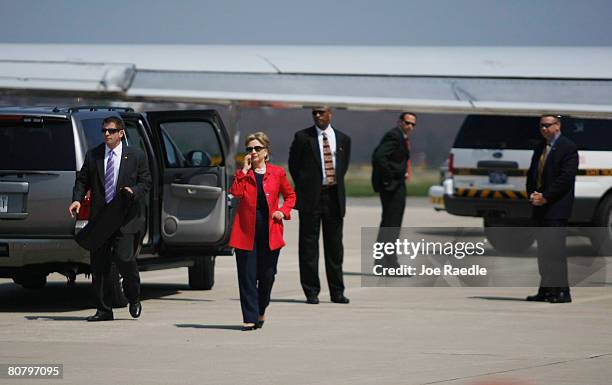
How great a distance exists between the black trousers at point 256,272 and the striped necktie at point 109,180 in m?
1.34

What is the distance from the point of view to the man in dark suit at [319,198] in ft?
44.3

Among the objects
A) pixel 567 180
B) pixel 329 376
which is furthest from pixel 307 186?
pixel 329 376

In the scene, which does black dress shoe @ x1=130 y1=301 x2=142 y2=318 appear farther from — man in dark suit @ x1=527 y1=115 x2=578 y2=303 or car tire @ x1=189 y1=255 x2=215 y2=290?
man in dark suit @ x1=527 y1=115 x2=578 y2=303

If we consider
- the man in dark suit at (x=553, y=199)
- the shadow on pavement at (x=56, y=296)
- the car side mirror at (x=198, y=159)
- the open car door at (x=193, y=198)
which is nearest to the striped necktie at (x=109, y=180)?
the shadow on pavement at (x=56, y=296)

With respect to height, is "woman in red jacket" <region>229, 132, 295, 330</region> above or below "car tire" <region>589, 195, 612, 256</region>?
above

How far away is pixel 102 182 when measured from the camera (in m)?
11.9

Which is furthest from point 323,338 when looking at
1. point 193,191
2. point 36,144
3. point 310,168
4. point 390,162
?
point 390,162

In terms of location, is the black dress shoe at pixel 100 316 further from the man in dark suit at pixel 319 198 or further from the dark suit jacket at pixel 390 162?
the dark suit jacket at pixel 390 162

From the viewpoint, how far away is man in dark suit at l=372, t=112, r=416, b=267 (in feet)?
52.8

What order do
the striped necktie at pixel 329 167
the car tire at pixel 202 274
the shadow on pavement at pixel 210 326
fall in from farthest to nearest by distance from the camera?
the car tire at pixel 202 274
the striped necktie at pixel 329 167
the shadow on pavement at pixel 210 326

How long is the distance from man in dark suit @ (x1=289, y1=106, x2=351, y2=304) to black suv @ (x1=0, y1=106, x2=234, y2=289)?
30.2 inches

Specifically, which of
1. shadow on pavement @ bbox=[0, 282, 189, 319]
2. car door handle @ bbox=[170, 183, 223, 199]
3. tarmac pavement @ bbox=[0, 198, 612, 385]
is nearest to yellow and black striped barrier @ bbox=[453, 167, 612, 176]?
tarmac pavement @ bbox=[0, 198, 612, 385]

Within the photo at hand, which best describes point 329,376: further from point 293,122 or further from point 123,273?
point 293,122

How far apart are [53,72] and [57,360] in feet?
24.4
